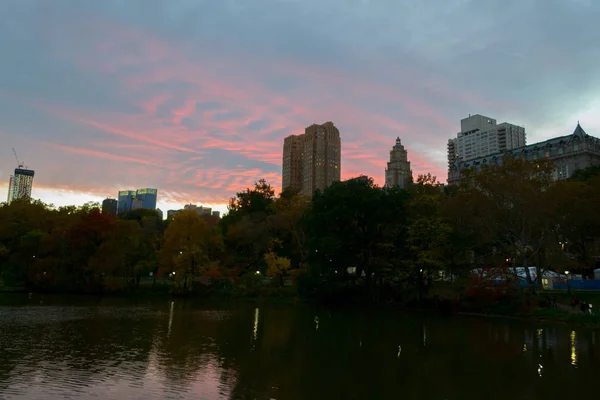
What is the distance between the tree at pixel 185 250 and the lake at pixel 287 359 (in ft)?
97.6

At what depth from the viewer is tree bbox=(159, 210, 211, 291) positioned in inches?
2731

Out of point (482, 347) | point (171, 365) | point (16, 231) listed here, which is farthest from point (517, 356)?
point (16, 231)

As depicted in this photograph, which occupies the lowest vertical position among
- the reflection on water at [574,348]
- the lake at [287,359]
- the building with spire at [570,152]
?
the lake at [287,359]

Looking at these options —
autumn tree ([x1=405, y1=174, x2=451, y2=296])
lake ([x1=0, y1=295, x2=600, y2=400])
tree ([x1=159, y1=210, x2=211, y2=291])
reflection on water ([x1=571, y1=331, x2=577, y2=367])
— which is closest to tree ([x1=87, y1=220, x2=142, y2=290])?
tree ([x1=159, y1=210, x2=211, y2=291])

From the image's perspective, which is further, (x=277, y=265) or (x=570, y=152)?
(x=570, y=152)

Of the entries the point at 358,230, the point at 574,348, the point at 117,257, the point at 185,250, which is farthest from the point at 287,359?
the point at 117,257

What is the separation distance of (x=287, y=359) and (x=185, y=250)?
49556mm

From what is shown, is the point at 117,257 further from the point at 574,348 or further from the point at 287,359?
the point at 574,348

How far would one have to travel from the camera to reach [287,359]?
907 inches

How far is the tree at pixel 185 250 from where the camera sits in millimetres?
69375

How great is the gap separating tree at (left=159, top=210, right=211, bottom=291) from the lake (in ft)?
97.6

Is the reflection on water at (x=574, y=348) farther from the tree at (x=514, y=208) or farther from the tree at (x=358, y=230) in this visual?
the tree at (x=358, y=230)

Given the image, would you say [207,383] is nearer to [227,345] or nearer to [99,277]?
[227,345]

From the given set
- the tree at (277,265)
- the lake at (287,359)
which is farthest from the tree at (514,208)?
the tree at (277,265)
